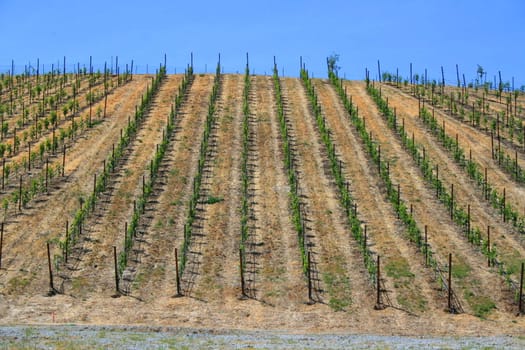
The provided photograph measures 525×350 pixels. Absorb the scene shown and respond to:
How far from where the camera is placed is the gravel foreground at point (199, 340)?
1992 cm

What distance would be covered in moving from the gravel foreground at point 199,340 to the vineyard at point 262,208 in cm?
155

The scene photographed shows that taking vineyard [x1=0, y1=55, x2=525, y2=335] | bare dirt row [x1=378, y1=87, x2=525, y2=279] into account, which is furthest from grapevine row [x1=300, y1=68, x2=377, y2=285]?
bare dirt row [x1=378, y1=87, x2=525, y2=279]

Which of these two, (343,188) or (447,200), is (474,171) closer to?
(447,200)

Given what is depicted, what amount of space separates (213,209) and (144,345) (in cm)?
1536

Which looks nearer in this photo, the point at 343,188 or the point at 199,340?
the point at 199,340

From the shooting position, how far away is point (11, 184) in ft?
123

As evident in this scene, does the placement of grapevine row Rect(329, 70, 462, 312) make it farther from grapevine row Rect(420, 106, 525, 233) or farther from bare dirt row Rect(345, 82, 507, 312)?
grapevine row Rect(420, 106, 525, 233)

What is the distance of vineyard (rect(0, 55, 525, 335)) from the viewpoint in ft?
84.7

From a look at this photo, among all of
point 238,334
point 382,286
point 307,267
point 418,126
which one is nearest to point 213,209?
point 307,267

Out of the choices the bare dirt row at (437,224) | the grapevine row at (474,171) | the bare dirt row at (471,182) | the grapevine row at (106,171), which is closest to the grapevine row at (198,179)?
the grapevine row at (106,171)

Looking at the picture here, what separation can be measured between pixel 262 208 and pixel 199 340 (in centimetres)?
1449

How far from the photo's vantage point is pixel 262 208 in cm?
3503

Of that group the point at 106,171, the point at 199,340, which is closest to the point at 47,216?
the point at 106,171

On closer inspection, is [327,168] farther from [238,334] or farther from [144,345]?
[144,345]
